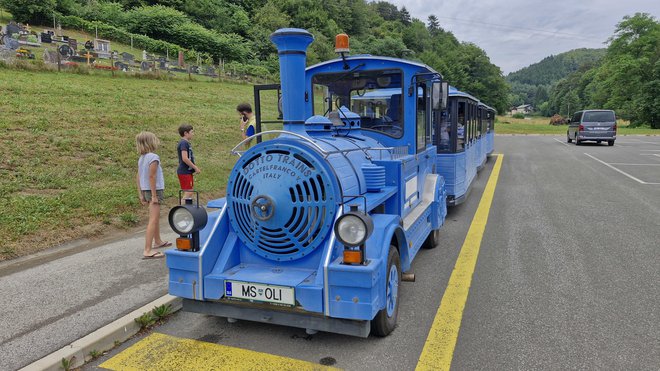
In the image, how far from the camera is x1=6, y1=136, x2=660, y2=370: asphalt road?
10.2ft

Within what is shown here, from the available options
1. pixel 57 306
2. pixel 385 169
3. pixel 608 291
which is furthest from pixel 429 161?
pixel 57 306

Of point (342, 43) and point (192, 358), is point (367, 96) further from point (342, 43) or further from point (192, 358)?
point (192, 358)

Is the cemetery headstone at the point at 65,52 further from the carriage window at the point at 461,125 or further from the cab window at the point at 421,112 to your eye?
the cab window at the point at 421,112

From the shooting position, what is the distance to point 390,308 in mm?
3451

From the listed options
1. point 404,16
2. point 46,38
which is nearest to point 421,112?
point 46,38

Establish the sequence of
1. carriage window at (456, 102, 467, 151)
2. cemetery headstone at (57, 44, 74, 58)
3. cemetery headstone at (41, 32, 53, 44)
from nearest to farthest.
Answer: carriage window at (456, 102, 467, 151), cemetery headstone at (57, 44, 74, 58), cemetery headstone at (41, 32, 53, 44)

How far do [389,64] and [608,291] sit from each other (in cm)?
335

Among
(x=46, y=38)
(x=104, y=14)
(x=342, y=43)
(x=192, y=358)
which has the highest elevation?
(x=104, y=14)

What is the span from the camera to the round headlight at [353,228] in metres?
2.91

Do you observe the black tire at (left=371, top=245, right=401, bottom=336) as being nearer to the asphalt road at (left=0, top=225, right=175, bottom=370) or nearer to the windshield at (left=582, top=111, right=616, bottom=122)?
the asphalt road at (left=0, top=225, right=175, bottom=370)

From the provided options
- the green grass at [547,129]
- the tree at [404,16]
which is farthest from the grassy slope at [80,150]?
the tree at [404,16]

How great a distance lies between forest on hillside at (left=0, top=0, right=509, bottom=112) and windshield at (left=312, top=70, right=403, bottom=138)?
15.9 meters

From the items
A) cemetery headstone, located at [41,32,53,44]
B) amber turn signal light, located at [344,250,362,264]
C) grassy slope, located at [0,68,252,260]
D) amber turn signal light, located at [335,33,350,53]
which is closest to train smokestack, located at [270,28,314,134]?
amber turn signal light, located at [335,33,350,53]

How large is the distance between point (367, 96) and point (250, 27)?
64.9 m
